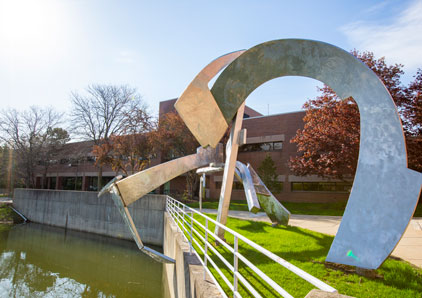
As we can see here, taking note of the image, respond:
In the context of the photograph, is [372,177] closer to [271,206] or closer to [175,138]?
[271,206]

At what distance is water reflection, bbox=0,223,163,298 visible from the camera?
10516mm

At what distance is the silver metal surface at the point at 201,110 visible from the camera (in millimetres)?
6375

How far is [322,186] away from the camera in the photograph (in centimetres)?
2606

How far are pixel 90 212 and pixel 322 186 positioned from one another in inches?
778

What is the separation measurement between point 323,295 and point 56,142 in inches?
1621

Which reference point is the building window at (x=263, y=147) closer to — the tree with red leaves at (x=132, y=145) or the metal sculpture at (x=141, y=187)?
the tree with red leaves at (x=132, y=145)

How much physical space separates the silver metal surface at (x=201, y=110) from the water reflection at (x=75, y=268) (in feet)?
21.8

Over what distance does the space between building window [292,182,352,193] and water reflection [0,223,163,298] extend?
650 inches

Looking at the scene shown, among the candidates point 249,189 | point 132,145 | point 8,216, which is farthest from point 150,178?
point 8,216

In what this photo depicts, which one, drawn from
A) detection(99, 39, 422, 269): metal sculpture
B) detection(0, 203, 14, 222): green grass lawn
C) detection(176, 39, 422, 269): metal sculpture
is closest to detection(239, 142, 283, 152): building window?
detection(99, 39, 422, 269): metal sculpture

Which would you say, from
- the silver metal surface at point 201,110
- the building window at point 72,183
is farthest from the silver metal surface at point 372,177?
the building window at point 72,183

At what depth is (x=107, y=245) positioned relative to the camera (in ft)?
57.8

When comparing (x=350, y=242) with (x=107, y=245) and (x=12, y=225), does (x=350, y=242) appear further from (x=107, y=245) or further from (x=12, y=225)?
(x=12, y=225)

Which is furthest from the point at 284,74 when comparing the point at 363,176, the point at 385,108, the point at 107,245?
the point at 107,245
